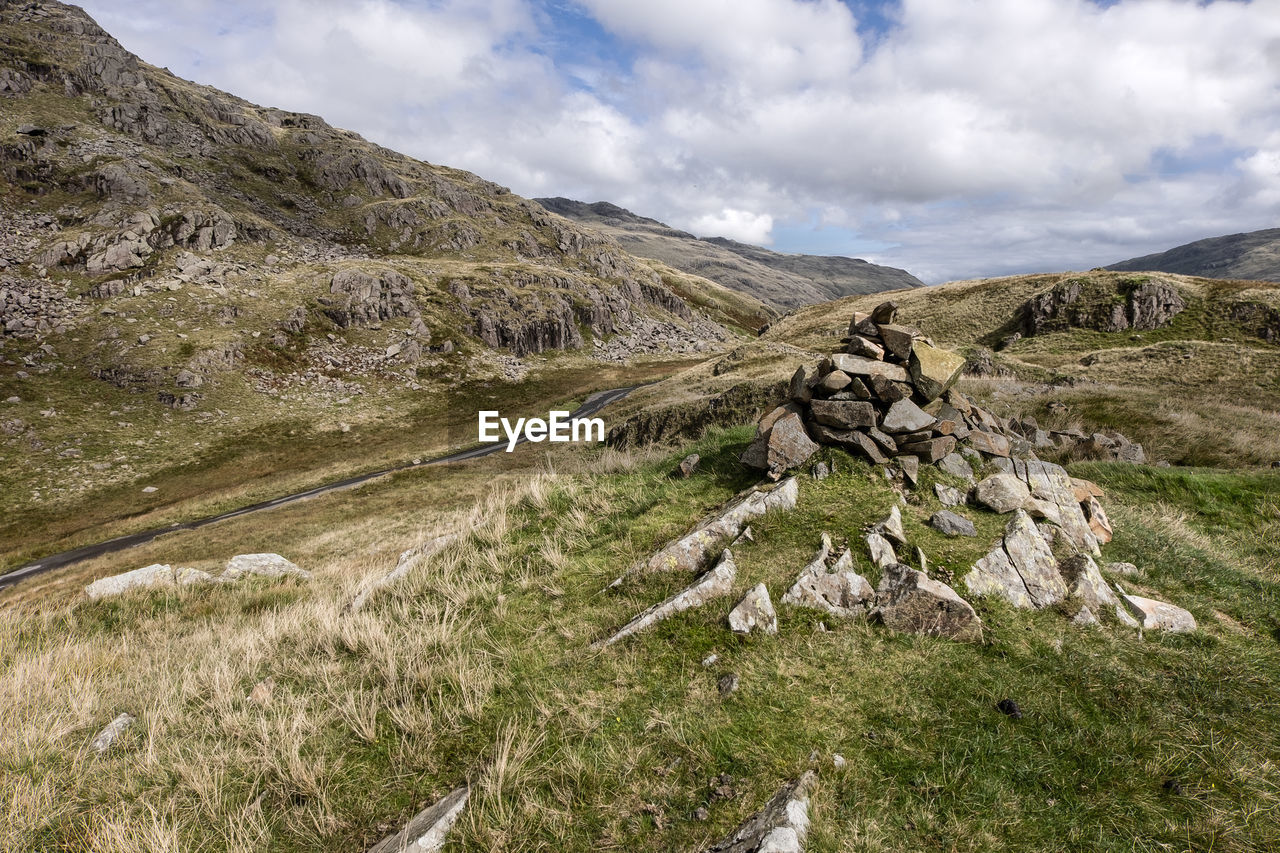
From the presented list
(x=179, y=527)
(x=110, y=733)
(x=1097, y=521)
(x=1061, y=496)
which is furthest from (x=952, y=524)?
(x=179, y=527)

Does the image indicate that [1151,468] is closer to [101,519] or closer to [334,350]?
[101,519]

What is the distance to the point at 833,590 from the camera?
7812 millimetres

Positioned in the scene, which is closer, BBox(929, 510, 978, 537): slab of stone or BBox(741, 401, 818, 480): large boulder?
BBox(929, 510, 978, 537): slab of stone

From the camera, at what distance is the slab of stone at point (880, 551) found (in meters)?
8.20

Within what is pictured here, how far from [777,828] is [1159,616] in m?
7.93

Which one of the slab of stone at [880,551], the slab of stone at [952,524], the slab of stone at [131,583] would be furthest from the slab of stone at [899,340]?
the slab of stone at [131,583]

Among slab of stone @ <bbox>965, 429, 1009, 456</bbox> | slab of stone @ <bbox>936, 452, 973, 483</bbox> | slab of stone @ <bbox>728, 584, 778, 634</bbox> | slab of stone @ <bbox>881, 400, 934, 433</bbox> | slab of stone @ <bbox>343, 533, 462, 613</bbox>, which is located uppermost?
slab of stone @ <bbox>881, 400, 934, 433</bbox>

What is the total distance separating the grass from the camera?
464 cm

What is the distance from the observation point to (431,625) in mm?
8453

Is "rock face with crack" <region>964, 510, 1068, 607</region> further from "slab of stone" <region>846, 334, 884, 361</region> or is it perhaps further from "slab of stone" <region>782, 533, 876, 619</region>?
Answer: "slab of stone" <region>846, 334, 884, 361</region>

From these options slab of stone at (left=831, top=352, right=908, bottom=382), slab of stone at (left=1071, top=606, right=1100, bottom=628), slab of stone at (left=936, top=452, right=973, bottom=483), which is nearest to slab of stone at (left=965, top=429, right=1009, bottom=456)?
slab of stone at (left=936, top=452, right=973, bottom=483)

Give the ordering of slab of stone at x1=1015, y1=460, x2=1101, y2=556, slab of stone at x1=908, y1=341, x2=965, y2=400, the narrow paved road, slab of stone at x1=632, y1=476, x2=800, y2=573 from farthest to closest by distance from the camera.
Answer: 1. the narrow paved road
2. slab of stone at x1=908, y1=341, x2=965, y2=400
3. slab of stone at x1=1015, y1=460, x2=1101, y2=556
4. slab of stone at x1=632, y1=476, x2=800, y2=573

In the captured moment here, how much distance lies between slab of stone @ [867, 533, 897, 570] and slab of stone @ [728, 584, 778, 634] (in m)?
2.08

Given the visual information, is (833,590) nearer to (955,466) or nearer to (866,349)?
(955,466)
